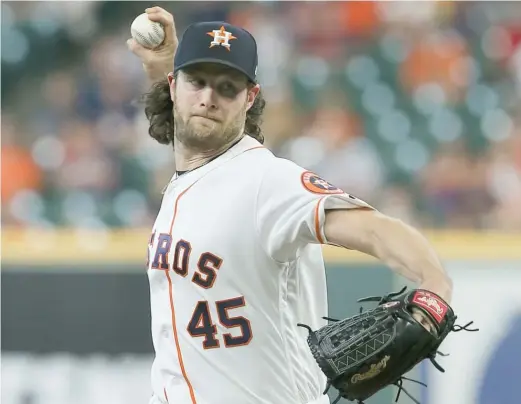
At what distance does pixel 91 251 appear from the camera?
4.48 metres

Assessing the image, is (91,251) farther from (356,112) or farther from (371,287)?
(356,112)

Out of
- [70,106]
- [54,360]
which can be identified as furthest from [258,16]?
[54,360]

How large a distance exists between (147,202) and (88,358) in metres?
1.67

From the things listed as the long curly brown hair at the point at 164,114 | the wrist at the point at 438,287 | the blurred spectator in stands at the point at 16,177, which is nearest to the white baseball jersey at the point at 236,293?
the wrist at the point at 438,287

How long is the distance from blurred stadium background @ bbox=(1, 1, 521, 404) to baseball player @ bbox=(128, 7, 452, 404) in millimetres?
1855

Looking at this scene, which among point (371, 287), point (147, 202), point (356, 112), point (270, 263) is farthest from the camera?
point (356, 112)

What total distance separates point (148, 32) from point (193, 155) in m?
0.91

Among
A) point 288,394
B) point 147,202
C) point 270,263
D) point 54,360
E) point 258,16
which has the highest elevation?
point 258,16

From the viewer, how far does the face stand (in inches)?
99.1

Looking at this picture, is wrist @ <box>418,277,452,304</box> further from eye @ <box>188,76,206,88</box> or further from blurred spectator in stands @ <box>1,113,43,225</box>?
blurred spectator in stands @ <box>1,113,43,225</box>

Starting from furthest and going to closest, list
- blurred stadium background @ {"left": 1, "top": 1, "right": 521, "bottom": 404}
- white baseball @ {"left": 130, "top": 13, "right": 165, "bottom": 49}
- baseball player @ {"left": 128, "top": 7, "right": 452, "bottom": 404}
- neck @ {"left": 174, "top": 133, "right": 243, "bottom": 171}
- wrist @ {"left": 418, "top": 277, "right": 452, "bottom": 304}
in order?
1. blurred stadium background @ {"left": 1, "top": 1, "right": 521, "bottom": 404}
2. white baseball @ {"left": 130, "top": 13, "right": 165, "bottom": 49}
3. neck @ {"left": 174, "top": 133, "right": 243, "bottom": 171}
4. baseball player @ {"left": 128, "top": 7, "right": 452, "bottom": 404}
5. wrist @ {"left": 418, "top": 277, "right": 452, "bottom": 304}

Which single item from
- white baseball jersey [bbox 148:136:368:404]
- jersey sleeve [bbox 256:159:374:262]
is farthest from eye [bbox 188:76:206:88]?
jersey sleeve [bbox 256:159:374:262]

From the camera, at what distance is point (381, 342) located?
6.05ft

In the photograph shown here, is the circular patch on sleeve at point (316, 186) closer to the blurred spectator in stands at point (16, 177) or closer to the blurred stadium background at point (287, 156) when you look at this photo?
the blurred stadium background at point (287, 156)
